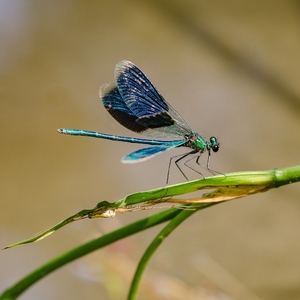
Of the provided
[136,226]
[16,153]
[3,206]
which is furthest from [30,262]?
[136,226]

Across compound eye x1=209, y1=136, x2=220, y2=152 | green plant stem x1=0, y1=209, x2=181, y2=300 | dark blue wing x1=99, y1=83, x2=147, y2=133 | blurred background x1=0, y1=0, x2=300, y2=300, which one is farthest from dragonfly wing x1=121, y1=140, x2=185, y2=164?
blurred background x1=0, y1=0, x2=300, y2=300

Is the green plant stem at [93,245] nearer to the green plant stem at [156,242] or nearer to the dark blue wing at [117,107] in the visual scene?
the green plant stem at [156,242]

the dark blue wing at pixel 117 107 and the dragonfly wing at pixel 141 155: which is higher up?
the dark blue wing at pixel 117 107

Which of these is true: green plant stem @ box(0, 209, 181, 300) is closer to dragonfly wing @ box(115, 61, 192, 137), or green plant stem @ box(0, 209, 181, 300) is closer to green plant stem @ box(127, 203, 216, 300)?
green plant stem @ box(127, 203, 216, 300)

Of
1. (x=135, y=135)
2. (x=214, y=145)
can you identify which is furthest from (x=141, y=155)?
(x=135, y=135)

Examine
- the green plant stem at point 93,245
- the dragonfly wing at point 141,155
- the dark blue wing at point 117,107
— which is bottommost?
the green plant stem at point 93,245

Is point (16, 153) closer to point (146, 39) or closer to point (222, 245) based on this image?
point (146, 39)

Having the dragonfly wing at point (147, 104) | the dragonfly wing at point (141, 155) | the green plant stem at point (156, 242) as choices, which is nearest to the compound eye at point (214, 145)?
the dragonfly wing at point (147, 104)
